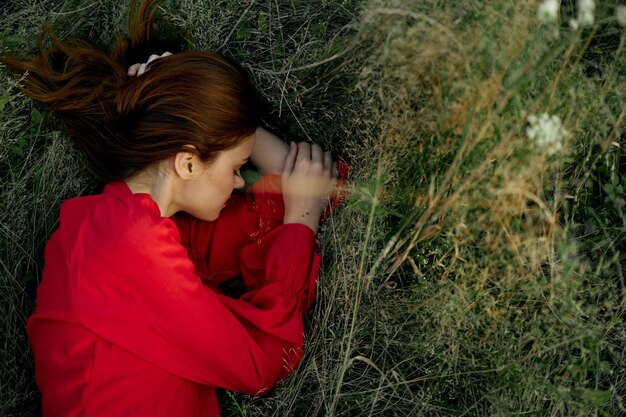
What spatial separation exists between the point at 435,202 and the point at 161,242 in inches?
37.7

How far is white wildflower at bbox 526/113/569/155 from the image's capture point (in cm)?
181

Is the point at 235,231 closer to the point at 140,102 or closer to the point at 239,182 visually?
the point at 239,182

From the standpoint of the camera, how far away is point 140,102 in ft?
7.92

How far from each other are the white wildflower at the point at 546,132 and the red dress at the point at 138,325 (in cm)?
112

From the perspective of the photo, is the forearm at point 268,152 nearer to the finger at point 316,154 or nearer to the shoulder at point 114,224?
the finger at point 316,154

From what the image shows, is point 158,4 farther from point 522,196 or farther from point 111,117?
point 522,196

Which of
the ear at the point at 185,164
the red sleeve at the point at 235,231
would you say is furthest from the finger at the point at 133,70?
the red sleeve at the point at 235,231

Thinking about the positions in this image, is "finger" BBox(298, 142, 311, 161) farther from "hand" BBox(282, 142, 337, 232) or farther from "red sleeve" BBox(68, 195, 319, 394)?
"red sleeve" BBox(68, 195, 319, 394)

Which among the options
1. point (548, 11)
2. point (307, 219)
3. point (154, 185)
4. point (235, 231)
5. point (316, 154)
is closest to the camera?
point (548, 11)

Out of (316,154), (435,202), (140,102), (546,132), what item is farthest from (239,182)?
(546,132)

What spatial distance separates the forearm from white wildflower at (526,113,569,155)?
3.86 feet

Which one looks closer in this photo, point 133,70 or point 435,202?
point 435,202

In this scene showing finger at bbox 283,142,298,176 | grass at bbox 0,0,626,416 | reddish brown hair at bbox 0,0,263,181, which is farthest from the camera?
finger at bbox 283,142,298,176

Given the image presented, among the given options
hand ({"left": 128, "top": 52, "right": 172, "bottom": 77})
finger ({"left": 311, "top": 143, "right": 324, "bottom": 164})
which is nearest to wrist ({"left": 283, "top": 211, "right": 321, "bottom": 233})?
finger ({"left": 311, "top": 143, "right": 324, "bottom": 164})
